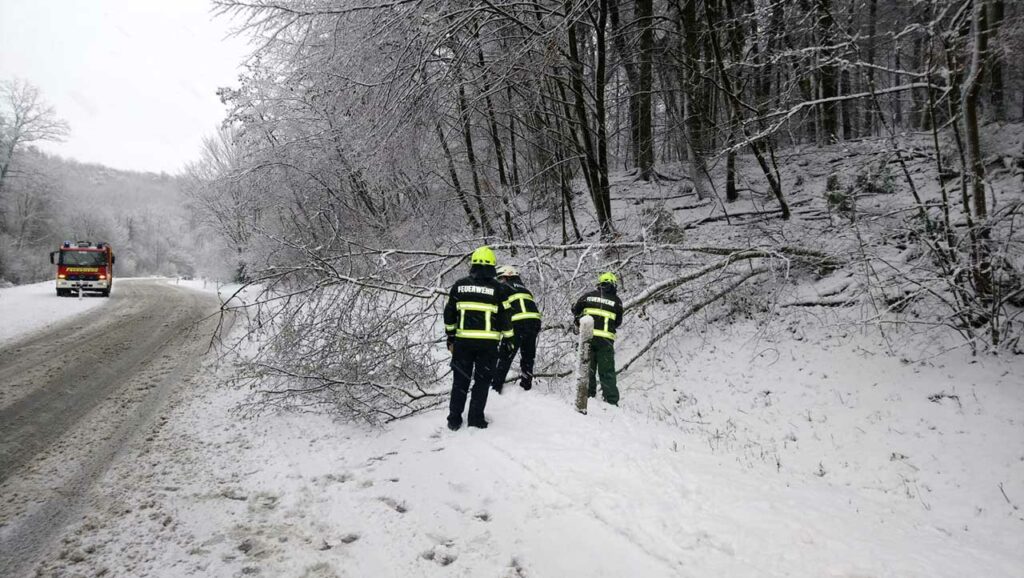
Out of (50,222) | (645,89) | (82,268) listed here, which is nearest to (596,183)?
(645,89)

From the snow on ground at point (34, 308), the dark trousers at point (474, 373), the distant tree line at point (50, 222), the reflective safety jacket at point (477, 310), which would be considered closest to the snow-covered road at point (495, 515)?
the dark trousers at point (474, 373)

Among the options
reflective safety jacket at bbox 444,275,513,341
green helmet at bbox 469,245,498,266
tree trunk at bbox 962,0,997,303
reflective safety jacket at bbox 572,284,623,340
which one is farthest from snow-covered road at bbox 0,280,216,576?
tree trunk at bbox 962,0,997,303

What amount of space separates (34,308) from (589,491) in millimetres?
19139

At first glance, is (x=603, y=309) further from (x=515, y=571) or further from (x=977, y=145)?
(x=977, y=145)

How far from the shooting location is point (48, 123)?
33.5 metres

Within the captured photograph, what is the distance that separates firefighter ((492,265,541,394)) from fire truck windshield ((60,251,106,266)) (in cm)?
2131

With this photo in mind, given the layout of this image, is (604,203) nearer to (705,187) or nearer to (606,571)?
(705,187)

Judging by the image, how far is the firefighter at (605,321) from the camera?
6512mm

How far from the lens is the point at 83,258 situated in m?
19.1

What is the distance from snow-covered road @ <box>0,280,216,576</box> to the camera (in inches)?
→ 135

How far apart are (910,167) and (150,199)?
397ft

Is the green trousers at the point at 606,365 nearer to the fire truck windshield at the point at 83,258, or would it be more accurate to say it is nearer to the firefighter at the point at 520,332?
the firefighter at the point at 520,332

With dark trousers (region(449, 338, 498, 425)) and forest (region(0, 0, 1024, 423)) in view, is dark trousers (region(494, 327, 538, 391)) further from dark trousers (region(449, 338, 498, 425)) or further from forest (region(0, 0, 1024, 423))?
dark trousers (region(449, 338, 498, 425))

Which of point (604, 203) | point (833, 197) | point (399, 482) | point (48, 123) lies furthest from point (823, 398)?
point (48, 123)
